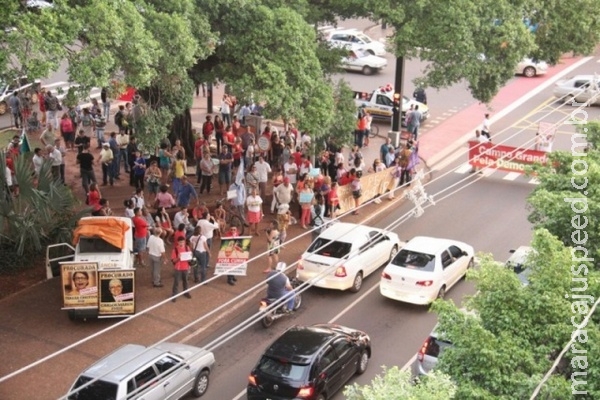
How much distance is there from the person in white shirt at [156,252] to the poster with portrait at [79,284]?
1.78m

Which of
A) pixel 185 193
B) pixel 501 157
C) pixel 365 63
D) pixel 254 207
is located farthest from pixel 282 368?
pixel 365 63

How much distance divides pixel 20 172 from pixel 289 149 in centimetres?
940

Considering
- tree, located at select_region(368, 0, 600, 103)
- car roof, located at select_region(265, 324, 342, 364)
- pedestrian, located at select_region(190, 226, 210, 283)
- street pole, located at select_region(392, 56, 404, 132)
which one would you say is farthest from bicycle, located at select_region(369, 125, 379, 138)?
car roof, located at select_region(265, 324, 342, 364)

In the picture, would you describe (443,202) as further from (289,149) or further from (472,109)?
(472,109)

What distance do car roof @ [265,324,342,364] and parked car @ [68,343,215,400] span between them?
1.45 metres

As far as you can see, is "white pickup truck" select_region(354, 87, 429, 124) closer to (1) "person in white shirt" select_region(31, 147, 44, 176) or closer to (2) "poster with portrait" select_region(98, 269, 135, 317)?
(1) "person in white shirt" select_region(31, 147, 44, 176)

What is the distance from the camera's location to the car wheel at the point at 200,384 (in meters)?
15.7

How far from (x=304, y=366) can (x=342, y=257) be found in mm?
5294

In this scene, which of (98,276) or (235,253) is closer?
(98,276)

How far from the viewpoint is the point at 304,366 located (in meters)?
15.0

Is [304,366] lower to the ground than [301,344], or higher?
lower

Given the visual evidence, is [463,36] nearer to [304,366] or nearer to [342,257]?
[342,257]

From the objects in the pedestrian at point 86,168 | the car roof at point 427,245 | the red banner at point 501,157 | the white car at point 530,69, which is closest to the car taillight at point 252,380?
the car roof at point 427,245

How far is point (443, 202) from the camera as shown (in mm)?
26938
